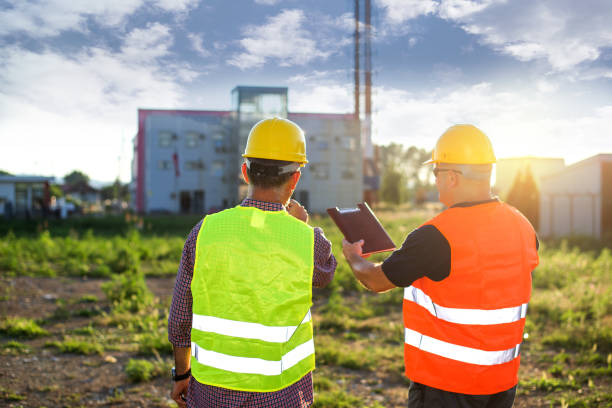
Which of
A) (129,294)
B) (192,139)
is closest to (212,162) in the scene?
(192,139)

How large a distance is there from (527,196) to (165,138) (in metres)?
33.1

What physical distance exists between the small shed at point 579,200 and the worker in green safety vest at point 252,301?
76.3 feet

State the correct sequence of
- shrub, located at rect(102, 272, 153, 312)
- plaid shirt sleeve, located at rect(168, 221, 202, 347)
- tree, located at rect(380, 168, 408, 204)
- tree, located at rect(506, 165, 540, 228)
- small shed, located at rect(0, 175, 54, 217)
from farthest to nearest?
tree, located at rect(380, 168, 408, 204) → small shed, located at rect(0, 175, 54, 217) → tree, located at rect(506, 165, 540, 228) → shrub, located at rect(102, 272, 153, 312) → plaid shirt sleeve, located at rect(168, 221, 202, 347)

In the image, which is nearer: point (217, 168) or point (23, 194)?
point (23, 194)

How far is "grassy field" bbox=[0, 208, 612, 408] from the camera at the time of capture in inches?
187

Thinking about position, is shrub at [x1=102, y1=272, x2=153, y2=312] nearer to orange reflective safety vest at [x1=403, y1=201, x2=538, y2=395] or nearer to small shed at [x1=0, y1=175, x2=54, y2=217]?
orange reflective safety vest at [x1=403, y1=201, x2=538, y2=395]

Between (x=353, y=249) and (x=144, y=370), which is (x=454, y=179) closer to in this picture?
(x=353, y=249)

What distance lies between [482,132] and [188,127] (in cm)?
4522

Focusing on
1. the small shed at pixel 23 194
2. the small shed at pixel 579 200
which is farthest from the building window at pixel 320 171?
the small shed at pixel 579 200

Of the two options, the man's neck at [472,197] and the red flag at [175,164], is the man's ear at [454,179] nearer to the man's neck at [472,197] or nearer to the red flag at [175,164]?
the man's neck at [472,197]

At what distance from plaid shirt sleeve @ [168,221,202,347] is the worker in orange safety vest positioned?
0.98 metres

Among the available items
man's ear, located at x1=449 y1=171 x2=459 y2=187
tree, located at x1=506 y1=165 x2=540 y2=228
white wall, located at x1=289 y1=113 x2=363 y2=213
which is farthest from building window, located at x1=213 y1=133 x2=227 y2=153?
man's ear, located at x1=449 y1=171 x2=459 y2=187

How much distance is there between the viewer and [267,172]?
7.17 ft

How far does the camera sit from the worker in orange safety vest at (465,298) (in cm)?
233
